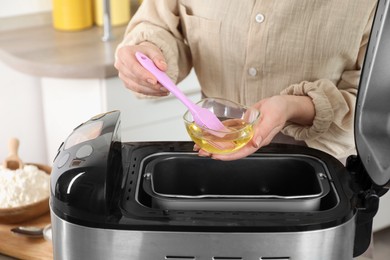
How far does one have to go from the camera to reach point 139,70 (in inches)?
36.3

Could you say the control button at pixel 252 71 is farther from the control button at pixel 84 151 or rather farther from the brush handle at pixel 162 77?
the control button at pixel 84 151

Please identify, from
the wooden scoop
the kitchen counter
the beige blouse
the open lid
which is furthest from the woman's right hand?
the kitchen counter

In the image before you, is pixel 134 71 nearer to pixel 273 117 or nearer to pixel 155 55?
pixel 155 55

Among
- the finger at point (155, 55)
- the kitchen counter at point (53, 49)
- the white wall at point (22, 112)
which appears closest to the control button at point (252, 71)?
the finger at point (155, 55)

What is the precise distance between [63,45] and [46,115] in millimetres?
242

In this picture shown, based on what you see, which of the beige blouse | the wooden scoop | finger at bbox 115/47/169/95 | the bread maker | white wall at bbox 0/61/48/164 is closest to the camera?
the bread maker

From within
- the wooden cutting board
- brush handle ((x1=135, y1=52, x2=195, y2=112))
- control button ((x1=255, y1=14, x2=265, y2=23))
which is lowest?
the wooden cutting board

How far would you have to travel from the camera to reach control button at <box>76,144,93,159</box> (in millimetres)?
735

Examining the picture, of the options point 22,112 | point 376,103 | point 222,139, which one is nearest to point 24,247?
point 222,139

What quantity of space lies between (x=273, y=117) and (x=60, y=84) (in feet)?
3.72

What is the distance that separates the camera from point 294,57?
1101 mm

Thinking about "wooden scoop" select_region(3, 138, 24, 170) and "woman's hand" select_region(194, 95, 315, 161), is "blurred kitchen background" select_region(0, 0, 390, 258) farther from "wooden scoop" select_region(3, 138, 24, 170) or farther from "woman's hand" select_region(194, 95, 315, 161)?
"woman's hand" select_region(194, 95, 315, 161)

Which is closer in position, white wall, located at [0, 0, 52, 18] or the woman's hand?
the woman's hand

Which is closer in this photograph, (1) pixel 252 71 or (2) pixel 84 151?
(2) pixel 84 151
